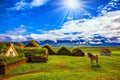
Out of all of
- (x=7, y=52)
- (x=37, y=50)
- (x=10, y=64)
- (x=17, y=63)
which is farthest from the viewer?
(x=37, y=50)

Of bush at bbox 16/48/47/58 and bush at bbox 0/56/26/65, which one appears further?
bush at bbox 16/48/47/58

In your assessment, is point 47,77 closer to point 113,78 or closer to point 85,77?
point 85,77

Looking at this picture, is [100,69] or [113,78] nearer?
[113,78]

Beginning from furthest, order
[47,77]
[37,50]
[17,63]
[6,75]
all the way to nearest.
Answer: [37,50], [17,63], [6,75], [47,77]

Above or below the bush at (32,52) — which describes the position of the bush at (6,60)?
below

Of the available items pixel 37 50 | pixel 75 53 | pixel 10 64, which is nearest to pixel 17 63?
pixel 10 64

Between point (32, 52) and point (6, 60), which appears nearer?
point (6, 60)

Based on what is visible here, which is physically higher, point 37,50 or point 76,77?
point 37,50

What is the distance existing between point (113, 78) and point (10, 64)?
20993 mm

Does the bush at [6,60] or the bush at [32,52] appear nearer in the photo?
the bush at [6,60]

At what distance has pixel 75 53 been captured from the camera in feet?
250

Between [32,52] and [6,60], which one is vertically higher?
[32,52]

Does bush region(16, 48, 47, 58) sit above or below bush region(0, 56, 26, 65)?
above

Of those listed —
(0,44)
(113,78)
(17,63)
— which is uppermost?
(0,44)
